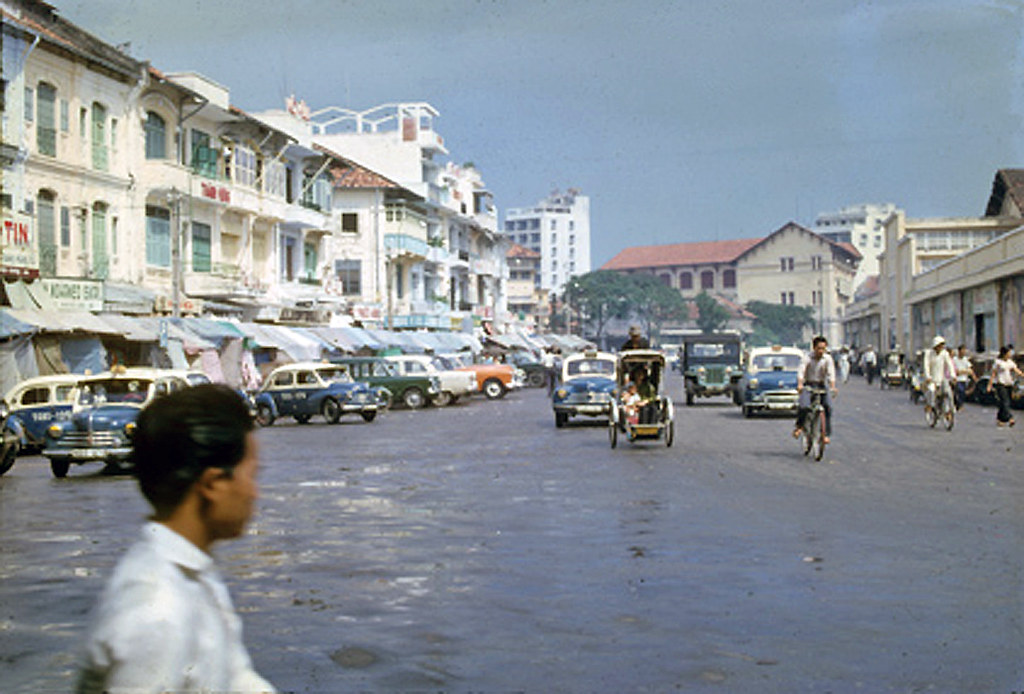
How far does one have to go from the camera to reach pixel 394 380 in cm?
4203

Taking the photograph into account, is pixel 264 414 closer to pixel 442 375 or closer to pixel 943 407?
pixel 442 375

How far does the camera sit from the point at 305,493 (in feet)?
52.2

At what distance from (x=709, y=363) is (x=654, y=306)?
11315 centimetres

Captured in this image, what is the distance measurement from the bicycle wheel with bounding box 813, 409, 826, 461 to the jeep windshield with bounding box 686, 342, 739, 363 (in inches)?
921

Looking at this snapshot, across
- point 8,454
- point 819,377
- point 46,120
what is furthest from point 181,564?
point 46,120

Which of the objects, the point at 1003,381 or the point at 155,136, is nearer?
the point at 1003,381

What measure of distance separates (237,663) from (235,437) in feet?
1.59

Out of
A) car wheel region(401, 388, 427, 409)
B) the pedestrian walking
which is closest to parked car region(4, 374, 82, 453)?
the pedestrian walking

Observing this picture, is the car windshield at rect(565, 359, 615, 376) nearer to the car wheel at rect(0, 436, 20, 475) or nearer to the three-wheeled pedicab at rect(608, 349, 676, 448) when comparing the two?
the three-wheeled pedicab at rect(608, 349, 676, 448)

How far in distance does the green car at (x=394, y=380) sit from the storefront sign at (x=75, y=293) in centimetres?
827

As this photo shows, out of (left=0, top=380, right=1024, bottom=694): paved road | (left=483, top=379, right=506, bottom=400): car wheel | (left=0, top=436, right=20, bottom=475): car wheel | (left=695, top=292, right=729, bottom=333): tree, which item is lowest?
(left=0, top=380, right=1024, bottom=694): paved road

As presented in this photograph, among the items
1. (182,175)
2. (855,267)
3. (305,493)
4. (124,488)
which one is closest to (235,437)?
(305,493)

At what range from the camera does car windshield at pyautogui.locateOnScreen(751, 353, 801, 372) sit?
33688 millimetres

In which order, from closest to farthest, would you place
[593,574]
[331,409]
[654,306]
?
1. [593,574]
2. [331,409]
3. [654,306]
